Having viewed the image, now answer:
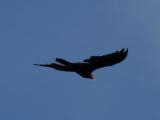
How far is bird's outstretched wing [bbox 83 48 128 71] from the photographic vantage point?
73.2 m

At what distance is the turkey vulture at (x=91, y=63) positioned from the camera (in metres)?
73.4

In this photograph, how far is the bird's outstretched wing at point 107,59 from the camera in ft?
240

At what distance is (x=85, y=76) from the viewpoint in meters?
74.5

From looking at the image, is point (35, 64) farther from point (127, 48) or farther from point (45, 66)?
point (127, 48)

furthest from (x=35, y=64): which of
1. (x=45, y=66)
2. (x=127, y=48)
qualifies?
(x=127, y=48)

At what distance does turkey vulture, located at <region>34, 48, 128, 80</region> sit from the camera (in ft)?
241

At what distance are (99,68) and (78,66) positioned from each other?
4.32ft

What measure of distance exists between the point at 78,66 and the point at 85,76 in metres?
0.91

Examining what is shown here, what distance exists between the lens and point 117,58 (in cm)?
7350

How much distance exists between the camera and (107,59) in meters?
73.6

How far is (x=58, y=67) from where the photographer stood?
73500 mm

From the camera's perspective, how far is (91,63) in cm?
7394

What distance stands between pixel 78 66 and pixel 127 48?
319 centimetres

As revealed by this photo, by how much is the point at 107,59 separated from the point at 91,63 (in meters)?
1.01
